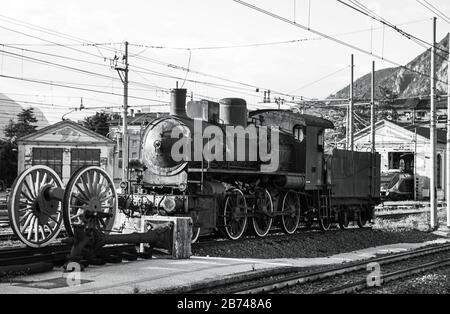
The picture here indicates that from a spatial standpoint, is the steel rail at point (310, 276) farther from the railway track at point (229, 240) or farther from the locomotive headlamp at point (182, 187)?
the locomotive headlamp at point (182, 187)

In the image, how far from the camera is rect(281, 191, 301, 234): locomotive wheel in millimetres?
17953

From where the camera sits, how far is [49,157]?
149ft

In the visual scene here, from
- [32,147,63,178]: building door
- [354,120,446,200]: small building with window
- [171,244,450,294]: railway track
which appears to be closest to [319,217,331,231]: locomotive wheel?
[171,244,450,294]: railway track

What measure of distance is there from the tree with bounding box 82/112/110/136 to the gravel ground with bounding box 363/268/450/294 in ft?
167

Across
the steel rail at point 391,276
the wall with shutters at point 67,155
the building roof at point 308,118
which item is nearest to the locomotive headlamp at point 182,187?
the building roof at point 308,118

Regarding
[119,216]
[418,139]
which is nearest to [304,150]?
[119,216]

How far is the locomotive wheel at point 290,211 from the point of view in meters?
18.0

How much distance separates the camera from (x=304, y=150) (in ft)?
60.6

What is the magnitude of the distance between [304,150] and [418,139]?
33.7 metres

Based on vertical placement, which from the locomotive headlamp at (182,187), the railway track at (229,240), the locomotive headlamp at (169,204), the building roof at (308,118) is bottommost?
the railway track at (229,240)

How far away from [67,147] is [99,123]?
13855mm

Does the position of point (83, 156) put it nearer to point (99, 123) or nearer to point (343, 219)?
point (99, 123)

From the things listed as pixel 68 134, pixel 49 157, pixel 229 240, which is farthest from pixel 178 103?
pixel 49 157

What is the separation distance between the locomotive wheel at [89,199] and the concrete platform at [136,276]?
97 centimetres
